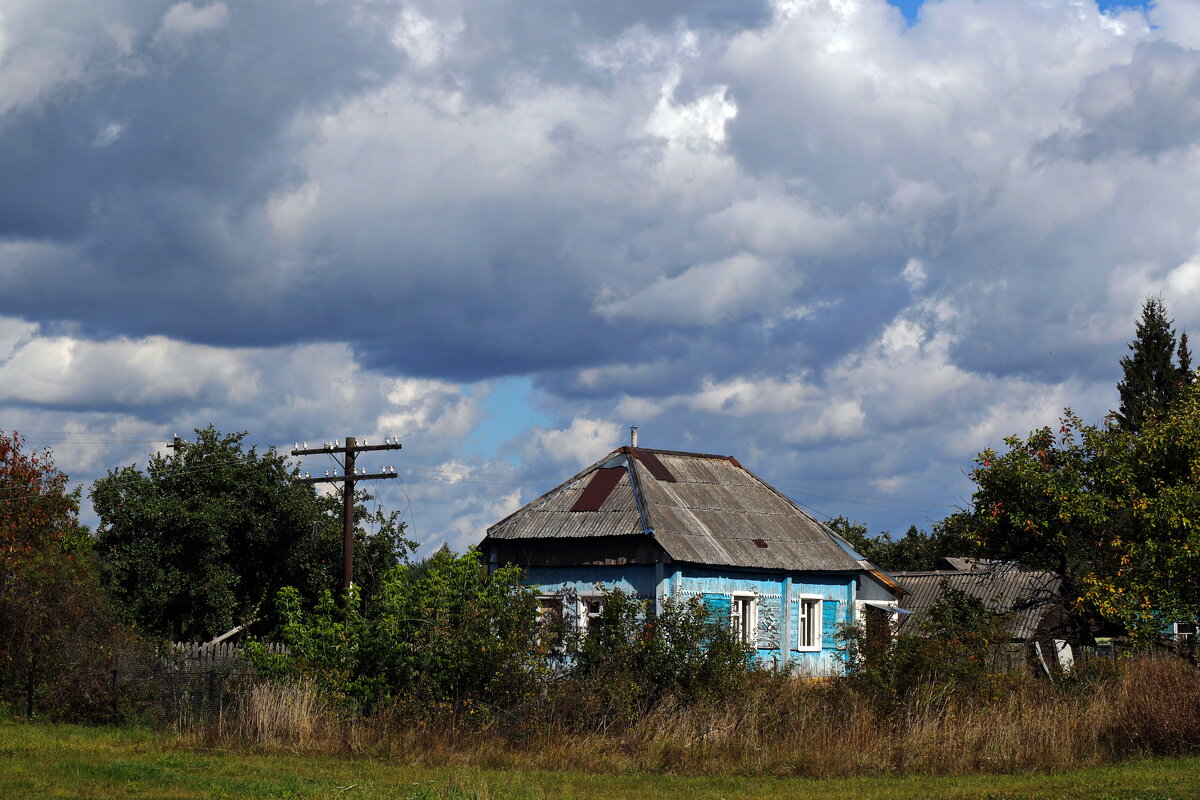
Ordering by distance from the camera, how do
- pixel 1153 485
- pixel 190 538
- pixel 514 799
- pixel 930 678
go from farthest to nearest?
pixel 190 538
pixel 1153 485
pixel 930 678
pixel 514 799

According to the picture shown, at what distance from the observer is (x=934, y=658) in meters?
19.0

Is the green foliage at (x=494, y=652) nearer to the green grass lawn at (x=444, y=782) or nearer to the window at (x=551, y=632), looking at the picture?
the window at (x=551, y=632)

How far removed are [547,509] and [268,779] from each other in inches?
690

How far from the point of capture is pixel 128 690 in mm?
23312

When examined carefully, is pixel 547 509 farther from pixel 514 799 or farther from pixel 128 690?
pixel 514 799

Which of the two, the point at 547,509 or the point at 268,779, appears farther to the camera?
the point at 547,509

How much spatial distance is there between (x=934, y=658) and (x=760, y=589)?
12.7 m

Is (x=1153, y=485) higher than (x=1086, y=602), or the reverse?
(x=1153, y=485)

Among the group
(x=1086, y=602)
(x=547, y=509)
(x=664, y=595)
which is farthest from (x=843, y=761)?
(x=547, y=509)

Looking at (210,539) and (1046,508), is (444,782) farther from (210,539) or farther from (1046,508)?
(210,539)

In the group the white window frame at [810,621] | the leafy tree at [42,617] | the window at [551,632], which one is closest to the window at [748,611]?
the white window frame at [810,621]

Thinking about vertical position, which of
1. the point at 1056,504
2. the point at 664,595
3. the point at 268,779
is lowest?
the point at 268,779

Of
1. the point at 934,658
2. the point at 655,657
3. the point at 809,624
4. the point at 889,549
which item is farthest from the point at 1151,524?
the point at 889,549

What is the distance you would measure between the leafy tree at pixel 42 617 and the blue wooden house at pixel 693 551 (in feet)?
33.7
